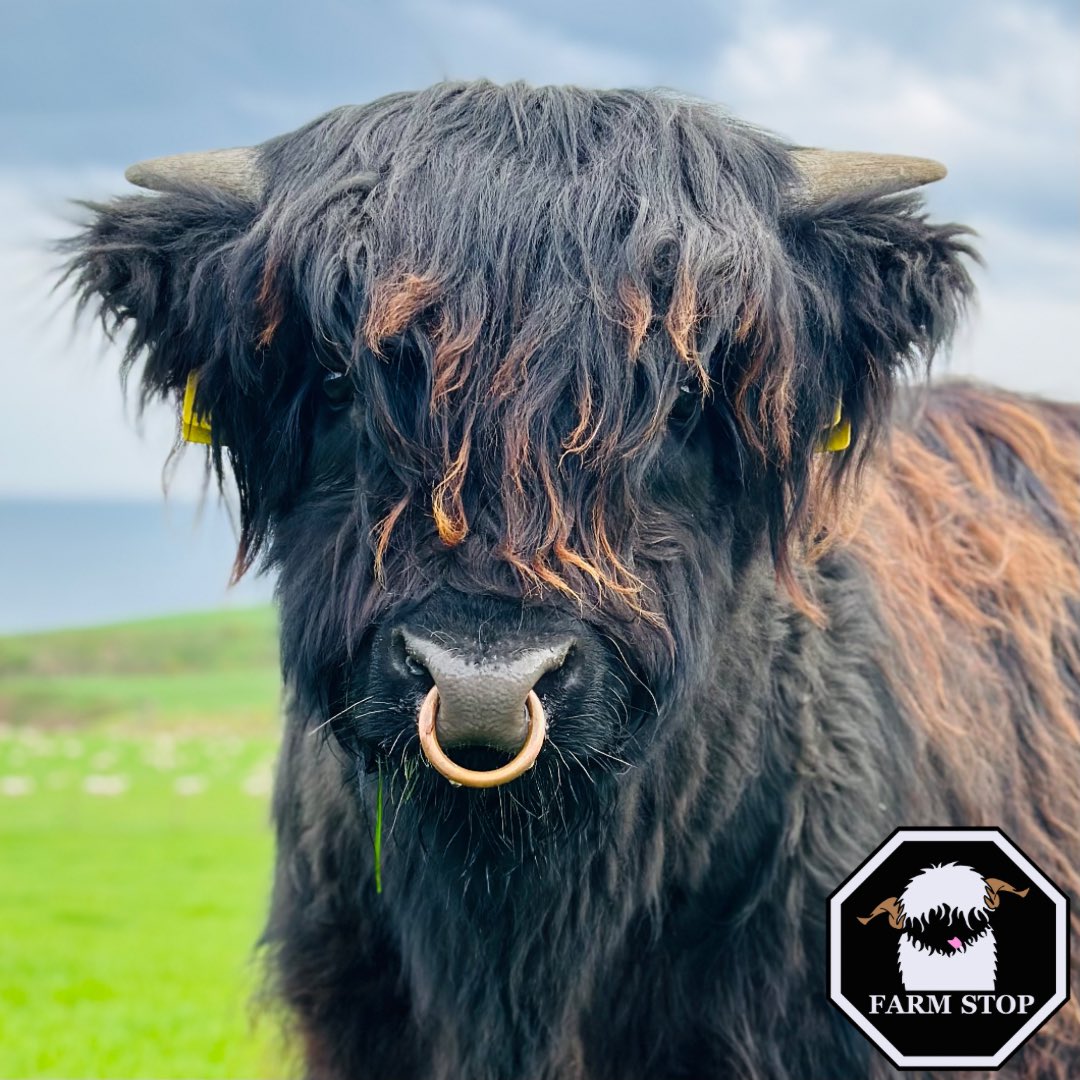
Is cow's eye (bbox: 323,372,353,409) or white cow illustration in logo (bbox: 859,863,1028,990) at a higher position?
cow's eye (bbox: 323,372,353,409)

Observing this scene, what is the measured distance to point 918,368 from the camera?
3488mm

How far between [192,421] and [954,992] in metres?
2.20

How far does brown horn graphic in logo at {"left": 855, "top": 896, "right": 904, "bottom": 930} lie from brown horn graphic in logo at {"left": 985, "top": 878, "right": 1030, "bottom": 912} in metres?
0.20

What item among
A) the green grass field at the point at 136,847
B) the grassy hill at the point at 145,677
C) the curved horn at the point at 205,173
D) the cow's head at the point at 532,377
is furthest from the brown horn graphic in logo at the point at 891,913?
the grassy hill at the point at 145,677

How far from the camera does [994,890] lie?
11.1 feet

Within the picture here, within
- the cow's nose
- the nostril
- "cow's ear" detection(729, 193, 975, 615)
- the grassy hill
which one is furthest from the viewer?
the grassy hill

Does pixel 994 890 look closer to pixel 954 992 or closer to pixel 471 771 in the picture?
pixel 954 992

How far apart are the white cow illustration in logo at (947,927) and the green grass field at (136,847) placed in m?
1.94

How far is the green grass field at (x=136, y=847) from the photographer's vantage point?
7.33 meters

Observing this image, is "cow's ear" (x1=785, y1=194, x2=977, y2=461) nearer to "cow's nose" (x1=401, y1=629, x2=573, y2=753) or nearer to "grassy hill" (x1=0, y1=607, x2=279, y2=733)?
"cow's nose" (x1=401, y1=629, x2=573, y2=753)

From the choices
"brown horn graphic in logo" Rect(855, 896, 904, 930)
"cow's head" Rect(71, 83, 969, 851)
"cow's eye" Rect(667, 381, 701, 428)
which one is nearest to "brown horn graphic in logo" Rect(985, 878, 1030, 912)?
"brown horn graphic in logo" Rect(855, 896, 904, 930)

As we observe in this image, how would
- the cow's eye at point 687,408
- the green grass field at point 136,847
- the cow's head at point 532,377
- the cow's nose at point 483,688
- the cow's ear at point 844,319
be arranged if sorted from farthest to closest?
1. the green grass field at point 136,847
2. the cow's ear at point 844,319
3. the cow's eye at point 687,408
4. the cow's head at point 532,377
5. the cow's nose at point 483,688

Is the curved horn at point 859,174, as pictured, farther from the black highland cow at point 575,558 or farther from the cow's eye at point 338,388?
the cow's eye at point 338,388

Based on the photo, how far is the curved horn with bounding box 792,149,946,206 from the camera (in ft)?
11.0
